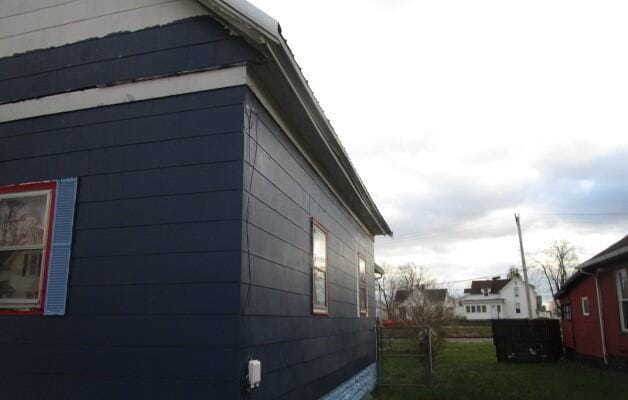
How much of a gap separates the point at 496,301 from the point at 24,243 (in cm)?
7886

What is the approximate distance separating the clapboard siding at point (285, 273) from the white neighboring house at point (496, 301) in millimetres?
71389

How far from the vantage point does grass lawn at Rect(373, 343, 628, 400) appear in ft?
34.1

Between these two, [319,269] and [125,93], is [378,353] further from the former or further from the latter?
[125,93]

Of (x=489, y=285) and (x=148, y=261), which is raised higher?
(x=489, y=285)

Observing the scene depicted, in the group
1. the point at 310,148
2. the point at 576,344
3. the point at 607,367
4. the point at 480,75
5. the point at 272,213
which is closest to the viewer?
the point at 272,213

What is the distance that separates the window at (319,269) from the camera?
271 inches

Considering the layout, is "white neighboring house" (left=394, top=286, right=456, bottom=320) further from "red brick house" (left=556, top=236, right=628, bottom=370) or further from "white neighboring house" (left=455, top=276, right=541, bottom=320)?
"red brick house" (left=556, top=236, right=628, bottom=370)

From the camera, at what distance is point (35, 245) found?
15.8 feet

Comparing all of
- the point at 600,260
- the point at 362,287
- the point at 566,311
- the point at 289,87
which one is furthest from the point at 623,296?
the point at 289,87

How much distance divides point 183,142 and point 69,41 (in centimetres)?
188

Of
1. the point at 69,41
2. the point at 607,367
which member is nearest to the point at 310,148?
the point at 69,41

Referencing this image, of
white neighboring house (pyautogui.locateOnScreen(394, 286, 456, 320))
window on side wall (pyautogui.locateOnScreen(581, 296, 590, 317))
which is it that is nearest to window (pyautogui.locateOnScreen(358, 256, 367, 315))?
window on side wall (pyautogui.locateOnScreen(581, 296, 590, 317))

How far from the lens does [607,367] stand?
1466 cm

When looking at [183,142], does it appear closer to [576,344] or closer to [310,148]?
[310,148]
